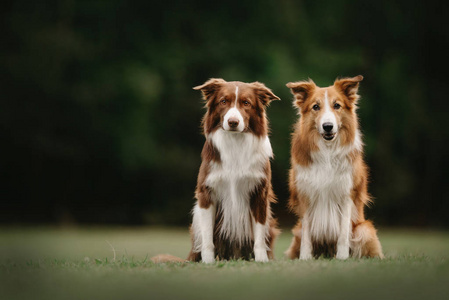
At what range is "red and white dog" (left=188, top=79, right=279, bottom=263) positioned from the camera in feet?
19.6

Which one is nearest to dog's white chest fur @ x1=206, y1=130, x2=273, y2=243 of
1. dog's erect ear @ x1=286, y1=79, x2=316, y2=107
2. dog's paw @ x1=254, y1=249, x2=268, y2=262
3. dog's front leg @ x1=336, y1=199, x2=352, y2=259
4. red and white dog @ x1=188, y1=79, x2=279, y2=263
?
red and white dog @ x1=188, y1=79, x2=279, y2=263

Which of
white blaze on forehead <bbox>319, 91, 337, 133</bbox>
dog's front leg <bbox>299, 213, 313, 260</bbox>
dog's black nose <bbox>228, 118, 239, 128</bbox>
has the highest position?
white blaze on forehead <bbox>319, 91, 337, 133</bbox>

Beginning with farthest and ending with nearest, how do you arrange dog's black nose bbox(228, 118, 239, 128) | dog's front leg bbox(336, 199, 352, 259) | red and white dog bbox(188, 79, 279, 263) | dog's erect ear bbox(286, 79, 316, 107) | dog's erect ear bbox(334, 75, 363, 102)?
1. dog's erect ear bbox(286, 79, 316, 107)
2. dog's erect ear bbox(334, 75, 363, 102)
3. dog's front leg bbox(336, 199, 352, 259)
4. red and white dog bbox(188, 79, 279, 263)
5. dog's black nose bbox(228, 118, 239, 128)

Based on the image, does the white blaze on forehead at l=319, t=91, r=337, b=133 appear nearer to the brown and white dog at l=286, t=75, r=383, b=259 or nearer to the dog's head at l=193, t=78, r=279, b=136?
the brown and white dog at l=286, t=75, r=383, b=259

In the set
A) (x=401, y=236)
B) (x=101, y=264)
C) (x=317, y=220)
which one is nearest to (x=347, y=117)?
(x=317, y=220)

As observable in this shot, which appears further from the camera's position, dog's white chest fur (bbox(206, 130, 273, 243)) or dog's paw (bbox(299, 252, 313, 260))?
dog's paw (bbox(299, 252, 313, 260))

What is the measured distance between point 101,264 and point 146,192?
9.04 metres

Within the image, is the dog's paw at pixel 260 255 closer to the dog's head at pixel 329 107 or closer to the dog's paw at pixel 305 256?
the dog's paw at pixel 305 256

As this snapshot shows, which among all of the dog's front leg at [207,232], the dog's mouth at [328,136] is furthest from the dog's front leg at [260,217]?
the dog's mouth at [328,136]

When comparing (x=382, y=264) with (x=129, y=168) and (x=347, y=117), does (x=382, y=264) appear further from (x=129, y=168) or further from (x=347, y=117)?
(x=129, y=168)

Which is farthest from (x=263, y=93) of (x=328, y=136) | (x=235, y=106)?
(x=328, y=136)

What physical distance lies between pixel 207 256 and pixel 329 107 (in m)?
2.14

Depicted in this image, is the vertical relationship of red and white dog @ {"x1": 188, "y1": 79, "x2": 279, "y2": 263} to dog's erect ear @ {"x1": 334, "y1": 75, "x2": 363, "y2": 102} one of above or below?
below

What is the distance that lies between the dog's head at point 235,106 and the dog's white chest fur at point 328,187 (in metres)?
0.72
